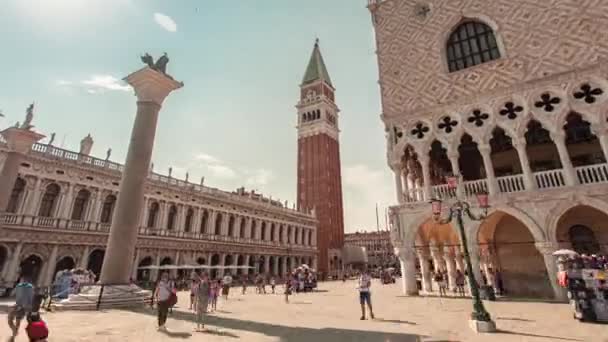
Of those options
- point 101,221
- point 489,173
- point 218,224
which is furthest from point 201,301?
point 218,224

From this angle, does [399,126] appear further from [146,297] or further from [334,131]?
[334,131]

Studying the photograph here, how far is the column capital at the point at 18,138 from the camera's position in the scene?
14.4 meters

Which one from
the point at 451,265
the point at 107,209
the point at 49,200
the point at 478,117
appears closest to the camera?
the point at 478,117

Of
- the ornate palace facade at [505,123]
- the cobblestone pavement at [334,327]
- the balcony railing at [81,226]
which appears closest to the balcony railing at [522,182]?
the ornate palace facade at [505,123]

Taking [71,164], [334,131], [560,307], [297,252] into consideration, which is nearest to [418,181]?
[560,307]

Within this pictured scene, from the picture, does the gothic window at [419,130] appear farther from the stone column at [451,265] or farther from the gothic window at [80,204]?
the gothic window at [80,204]

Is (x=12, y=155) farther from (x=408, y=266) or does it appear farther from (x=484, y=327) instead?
(x=484, y=327)

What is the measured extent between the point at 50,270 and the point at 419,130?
82.7ft

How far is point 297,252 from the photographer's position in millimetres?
45531

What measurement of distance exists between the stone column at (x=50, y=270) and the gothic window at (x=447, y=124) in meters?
25.8

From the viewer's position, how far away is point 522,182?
13.0m

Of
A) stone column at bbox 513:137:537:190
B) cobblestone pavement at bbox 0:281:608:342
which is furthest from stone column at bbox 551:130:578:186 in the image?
cobblestone pavement at bbox 0:281:608:342

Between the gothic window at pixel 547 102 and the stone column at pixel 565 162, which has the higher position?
the gothic window at pixel 547 102

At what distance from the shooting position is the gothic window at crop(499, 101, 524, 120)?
43.5ft
